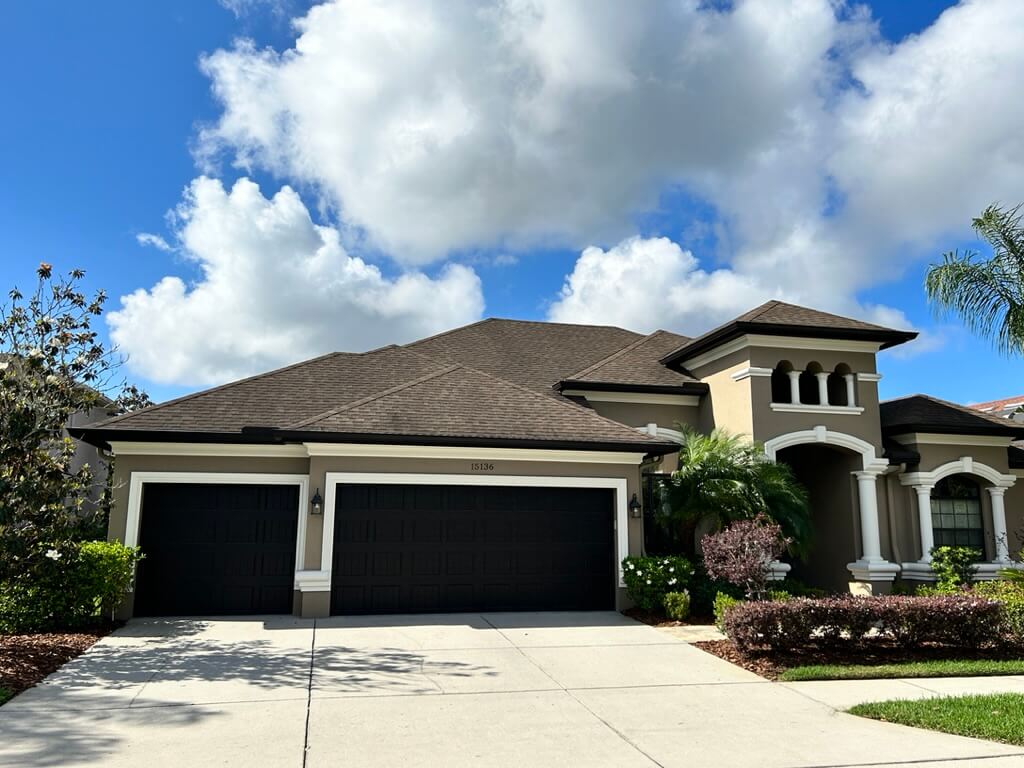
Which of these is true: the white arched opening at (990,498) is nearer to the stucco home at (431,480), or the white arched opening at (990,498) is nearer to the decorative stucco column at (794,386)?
the stucco home at (431,480)

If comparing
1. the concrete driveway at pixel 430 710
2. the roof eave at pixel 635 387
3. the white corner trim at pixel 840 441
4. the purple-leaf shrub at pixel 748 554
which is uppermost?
the roof eave at pixel 635 387

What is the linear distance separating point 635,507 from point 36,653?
368 inches

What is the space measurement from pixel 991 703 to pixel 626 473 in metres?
7.05

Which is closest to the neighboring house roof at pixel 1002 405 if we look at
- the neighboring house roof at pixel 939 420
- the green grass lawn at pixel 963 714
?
the neighboring house roof at pixel 939 420

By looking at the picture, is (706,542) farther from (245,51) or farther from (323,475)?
(245,51)

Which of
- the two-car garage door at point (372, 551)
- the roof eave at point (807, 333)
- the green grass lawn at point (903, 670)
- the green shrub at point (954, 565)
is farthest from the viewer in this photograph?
the roof eave at point (807, 333)

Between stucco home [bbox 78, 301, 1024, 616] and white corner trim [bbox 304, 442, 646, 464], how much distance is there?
0.11ft

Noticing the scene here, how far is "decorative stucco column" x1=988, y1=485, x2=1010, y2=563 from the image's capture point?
56.1 ft

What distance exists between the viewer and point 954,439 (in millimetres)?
17031

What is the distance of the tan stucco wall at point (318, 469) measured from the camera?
12.4m

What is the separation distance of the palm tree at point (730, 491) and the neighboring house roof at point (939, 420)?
3874mm

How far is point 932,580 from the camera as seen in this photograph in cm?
1602

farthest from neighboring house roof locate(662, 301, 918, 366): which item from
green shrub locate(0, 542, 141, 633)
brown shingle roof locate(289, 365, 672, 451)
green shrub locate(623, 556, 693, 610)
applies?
green shrub locate(0, 542, 141, 633)

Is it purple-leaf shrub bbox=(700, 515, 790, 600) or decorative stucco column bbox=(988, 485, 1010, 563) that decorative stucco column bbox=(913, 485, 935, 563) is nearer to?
decorative stucco column bbox=(988, 485, 1010, 563)
